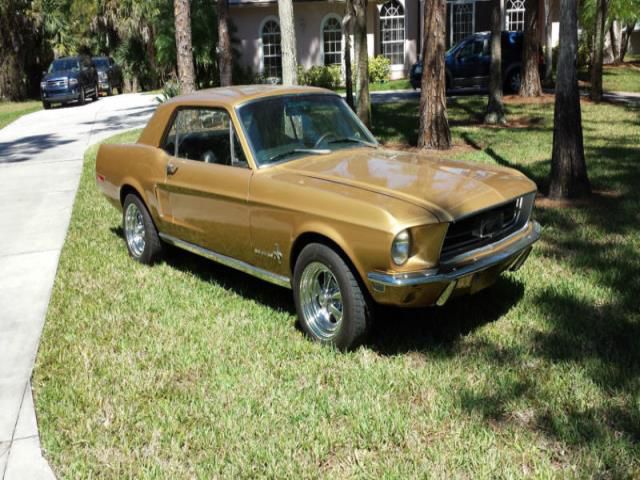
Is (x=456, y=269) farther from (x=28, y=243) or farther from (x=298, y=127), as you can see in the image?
(x=28, y=243)

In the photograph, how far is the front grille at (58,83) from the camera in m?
26.6

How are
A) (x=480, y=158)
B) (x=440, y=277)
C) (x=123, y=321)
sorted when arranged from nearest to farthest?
(x=440, y=277)
(x=123, y=321)
(x=480, y=158)

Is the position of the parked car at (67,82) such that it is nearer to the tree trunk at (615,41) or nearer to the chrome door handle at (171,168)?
the tree trunk at (615,41)

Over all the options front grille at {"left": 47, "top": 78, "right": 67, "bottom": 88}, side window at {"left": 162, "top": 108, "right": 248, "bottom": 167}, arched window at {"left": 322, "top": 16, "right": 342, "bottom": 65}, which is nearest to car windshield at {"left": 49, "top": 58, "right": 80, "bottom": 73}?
front grille at {"left": 47, "top": 78, "right": 67, "bottom": 88}

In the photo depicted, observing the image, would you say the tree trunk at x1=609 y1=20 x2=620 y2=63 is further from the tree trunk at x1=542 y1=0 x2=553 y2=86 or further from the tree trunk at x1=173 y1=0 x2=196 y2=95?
the tree trunk at x1=173 y1=0 x2=196 y2=95

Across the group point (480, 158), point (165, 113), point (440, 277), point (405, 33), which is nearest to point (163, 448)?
point (440, 277)

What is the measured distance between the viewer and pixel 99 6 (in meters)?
35.6

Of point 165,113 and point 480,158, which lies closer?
point 165,113

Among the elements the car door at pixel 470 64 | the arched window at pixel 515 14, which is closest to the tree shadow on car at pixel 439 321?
the car door at pixel 470 64

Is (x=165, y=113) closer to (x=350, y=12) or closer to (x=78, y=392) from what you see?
(x=78, y=392)

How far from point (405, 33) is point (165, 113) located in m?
24.3

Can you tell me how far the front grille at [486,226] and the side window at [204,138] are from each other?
5.56 ft

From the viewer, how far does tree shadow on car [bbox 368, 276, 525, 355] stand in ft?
15.5

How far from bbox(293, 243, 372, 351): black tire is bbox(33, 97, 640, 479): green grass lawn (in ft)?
0.48
